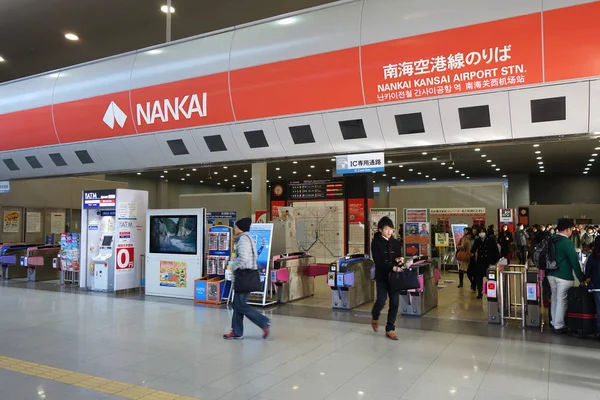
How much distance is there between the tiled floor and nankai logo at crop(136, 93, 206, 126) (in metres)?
3.23

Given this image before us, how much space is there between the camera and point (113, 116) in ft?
26.2

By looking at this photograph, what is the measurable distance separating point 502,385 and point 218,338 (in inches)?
136

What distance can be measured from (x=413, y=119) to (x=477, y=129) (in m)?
0.77

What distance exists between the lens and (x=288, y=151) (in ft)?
22.6

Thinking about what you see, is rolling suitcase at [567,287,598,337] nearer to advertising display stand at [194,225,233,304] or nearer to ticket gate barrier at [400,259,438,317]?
ticket gate barrier at [400,259,438,317]

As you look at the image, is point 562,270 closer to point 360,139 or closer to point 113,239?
point 360,139

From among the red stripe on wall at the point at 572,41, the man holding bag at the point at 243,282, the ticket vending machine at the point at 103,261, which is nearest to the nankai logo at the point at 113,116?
the ticket vending machine at the point at 103,261

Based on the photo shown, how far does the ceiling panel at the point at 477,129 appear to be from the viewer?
5.23 m

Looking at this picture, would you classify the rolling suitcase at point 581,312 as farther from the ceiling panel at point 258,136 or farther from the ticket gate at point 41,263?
the ticket gate at point 41,263

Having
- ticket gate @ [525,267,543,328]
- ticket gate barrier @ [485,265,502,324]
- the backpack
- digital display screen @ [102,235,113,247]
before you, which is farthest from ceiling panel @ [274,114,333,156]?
digital display screen @ [102,235,113,247]

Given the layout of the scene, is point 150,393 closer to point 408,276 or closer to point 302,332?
point 302,332

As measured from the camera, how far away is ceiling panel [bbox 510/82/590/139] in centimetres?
485

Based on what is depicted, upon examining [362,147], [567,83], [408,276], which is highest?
[567,83]

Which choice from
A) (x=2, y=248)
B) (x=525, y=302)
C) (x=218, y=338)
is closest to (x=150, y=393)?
(x=218, y=338)
